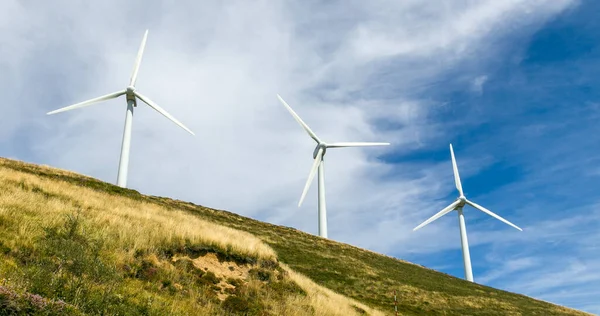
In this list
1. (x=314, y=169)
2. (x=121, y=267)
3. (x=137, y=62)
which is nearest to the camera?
(x=121, y=267)

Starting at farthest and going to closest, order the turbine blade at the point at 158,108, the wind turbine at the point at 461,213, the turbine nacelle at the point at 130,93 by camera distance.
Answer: the wind turbine at the point at 461,213 → the turbine nacelle at the point at 130,93 → the turbine blade at the point at 158,108

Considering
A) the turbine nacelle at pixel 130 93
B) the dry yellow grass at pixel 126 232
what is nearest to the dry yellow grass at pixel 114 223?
the dry yellow grass at pixel 126 232

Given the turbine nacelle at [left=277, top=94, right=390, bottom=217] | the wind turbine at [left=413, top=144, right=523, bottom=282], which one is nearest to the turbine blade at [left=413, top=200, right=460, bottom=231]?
the wind turbine at [left=413, top=144, right=523, bottom=282]

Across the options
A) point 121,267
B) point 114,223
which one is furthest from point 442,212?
point 121,267

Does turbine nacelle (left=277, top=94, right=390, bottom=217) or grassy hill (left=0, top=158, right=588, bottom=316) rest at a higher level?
turbine nacelle (left=277, top=94, right=390, bottom=217)

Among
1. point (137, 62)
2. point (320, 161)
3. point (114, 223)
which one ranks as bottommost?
point (114, 223)

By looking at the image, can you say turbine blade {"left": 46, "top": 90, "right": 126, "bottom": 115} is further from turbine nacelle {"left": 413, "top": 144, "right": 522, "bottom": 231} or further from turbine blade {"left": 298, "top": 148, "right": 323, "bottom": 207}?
turbine nacelle {"left": 413, "top": 144, "right": 522, "bottom": 231}

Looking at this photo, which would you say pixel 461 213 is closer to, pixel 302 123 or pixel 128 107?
pixel 302 123

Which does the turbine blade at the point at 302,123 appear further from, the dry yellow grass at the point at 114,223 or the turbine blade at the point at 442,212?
the dry yellow grass at the point at 114,223

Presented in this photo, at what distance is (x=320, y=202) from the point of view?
233ft

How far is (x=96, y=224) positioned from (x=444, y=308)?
31.7 meters

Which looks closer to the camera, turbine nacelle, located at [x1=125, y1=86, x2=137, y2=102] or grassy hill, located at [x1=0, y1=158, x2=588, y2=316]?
grassy hill, located at [x1=0, y1=158, x2=588, y2=316]

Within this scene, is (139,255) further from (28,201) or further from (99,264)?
(28,201)

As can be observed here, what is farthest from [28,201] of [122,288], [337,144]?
[337,144]
